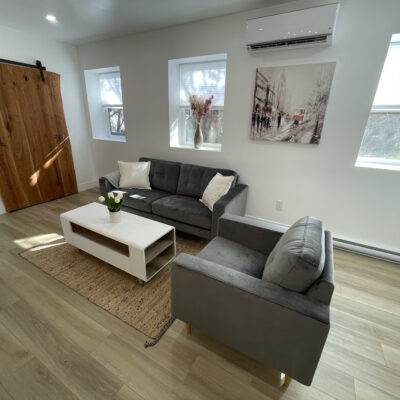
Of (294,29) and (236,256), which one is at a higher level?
(294,29)

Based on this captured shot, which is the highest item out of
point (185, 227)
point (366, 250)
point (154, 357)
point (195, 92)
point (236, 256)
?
point (195, 92)

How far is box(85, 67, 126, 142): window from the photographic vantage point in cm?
387

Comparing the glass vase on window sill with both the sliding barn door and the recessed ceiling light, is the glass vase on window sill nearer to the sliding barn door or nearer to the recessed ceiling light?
the recessed ceiling light

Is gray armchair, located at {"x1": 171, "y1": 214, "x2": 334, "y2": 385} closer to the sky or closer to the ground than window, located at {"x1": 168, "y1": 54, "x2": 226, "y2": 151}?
closer to the ground

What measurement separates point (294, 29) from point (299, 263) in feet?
7.29

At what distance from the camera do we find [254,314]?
112 cm

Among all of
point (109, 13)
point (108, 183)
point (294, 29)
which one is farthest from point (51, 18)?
point (294, 29)

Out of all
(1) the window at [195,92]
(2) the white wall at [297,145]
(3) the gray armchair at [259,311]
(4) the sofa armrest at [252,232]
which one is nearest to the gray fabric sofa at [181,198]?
(2) the white wall at [297,145]

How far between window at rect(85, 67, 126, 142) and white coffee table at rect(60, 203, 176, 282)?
2344mm

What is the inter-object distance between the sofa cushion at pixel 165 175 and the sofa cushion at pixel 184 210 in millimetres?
363

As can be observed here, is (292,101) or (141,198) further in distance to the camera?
(141,198)

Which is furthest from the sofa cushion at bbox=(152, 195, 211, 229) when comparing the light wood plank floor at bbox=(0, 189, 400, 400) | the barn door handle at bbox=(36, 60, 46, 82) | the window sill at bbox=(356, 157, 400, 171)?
the barn door handle at bbox=(36, 60, 46, 82)

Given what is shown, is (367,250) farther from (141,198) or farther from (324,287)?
(141,198)

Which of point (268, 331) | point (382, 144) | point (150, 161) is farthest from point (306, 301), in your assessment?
point (150, 161)
